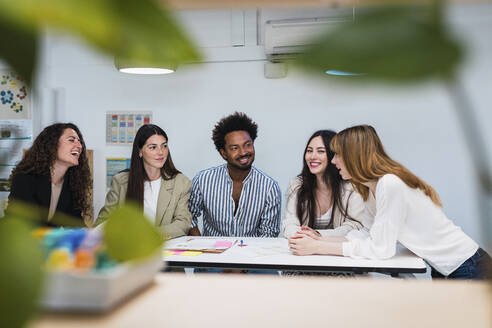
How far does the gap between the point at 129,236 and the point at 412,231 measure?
2.42 meters

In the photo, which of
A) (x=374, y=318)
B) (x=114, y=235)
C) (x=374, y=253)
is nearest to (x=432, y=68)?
(x=114, y=235)

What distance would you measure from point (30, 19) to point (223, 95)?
4.23 m

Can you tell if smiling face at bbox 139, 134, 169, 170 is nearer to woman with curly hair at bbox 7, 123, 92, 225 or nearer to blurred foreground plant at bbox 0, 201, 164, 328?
woman with curly hair at bbox 7, 123, 92, 225

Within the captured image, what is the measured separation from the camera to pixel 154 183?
3467 mm

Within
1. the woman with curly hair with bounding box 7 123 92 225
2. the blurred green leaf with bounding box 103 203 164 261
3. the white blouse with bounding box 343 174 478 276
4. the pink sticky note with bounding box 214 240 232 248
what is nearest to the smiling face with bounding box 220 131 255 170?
the pink sticky note with bounding box 214 240 232 248

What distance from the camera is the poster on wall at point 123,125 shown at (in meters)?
4.39

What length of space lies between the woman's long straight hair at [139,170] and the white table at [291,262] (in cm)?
113

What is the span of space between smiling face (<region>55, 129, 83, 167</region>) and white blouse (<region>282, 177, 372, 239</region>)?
5.04 feet

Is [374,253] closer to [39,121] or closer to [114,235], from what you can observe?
[114,235]

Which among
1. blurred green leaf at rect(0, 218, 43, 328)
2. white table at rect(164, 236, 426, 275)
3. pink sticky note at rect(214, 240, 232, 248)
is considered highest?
blurred green leaf at rect(0, 218, 43, 328)

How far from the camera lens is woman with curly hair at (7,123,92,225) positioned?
123 inches

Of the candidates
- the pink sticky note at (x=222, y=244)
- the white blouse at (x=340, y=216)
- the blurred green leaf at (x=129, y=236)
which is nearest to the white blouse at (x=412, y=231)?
the white blouse at (x=340, y=216)

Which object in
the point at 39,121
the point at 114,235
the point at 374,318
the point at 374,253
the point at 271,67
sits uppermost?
the point at 271,67

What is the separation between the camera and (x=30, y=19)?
0.09 m
